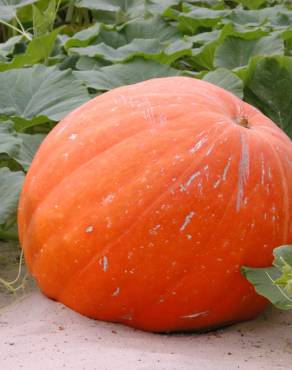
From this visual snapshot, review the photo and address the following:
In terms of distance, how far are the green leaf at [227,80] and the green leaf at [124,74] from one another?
0.84 ft

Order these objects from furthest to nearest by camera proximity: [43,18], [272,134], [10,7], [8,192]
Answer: [10,7]
[43,18]
[8,192]
[272,134]

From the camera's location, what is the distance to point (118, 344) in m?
2.21

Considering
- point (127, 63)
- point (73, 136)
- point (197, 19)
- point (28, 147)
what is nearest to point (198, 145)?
point (73, 136)

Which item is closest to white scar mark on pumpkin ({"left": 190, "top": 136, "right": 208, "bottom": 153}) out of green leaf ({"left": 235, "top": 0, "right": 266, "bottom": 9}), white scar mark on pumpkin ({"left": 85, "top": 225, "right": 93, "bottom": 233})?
white scar mark on pumpkin ({"left": 85, "top": 225, "right": 93, "bottom": 233})

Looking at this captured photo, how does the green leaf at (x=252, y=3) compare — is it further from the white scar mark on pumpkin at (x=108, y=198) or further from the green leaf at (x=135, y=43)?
the white scar mark on pumpkin at (x=108, y=198)

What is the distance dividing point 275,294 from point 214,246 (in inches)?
7.7

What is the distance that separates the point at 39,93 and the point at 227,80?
669mm

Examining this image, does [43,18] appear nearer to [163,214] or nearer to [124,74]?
[124,74]

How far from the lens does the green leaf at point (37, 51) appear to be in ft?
11.6

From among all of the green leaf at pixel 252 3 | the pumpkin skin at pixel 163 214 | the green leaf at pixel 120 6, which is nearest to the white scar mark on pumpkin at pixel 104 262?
the pumpkin skin at pixel 163 214

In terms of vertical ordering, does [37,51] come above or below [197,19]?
above

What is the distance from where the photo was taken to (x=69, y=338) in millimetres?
2229

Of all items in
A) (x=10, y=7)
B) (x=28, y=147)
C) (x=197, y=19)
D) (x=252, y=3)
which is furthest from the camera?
(x=252, y=3)

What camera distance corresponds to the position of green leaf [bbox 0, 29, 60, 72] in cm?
352
